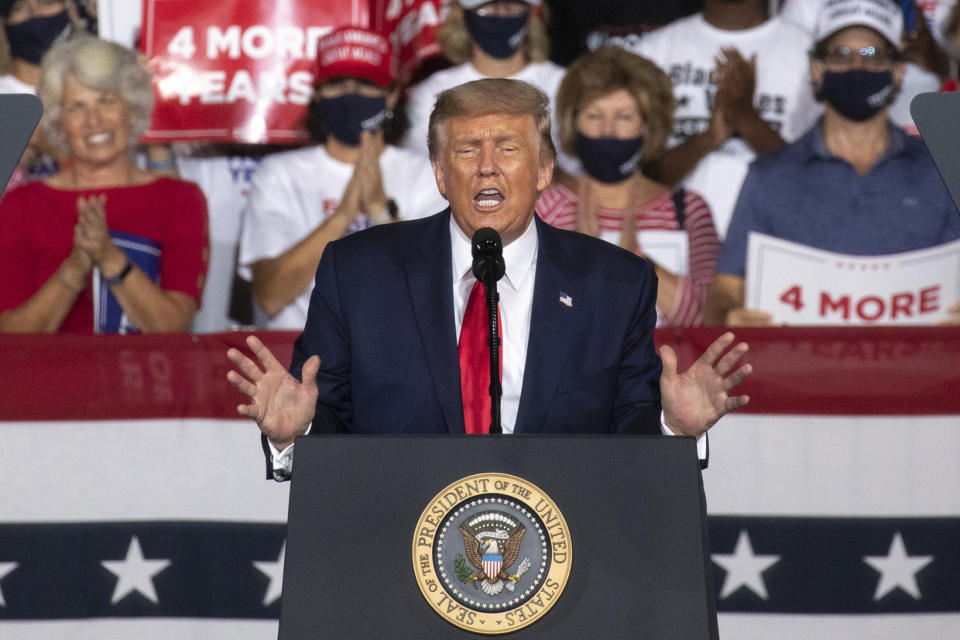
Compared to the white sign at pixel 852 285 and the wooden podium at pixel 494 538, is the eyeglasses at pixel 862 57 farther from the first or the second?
the wooden podium at pixel 494 538

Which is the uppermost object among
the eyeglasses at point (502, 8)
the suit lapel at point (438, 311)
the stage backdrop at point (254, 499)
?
the eyeglasses at point (502, 8)

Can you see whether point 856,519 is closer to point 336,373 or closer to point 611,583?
point 336,373

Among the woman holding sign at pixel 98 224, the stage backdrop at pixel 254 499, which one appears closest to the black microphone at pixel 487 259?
the stage backdrop at pixel 254 499

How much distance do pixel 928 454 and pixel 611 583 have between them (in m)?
2.11

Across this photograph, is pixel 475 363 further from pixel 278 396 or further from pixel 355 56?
pixel 355 56

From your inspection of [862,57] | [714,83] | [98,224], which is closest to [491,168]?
[98,224]

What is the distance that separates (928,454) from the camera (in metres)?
3.33

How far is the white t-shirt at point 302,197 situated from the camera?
4.19 meters

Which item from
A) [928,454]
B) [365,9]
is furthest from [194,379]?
[928,454]

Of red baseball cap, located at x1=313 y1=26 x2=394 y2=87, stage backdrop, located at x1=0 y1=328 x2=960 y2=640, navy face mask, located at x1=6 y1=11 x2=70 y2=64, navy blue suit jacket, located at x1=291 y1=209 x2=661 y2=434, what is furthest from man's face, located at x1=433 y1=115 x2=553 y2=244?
navy face mask, located at x1=6 y1=11 x2=70 y2=64

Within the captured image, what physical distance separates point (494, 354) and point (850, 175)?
2771 mm

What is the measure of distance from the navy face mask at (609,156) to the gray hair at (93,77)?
1.51 meters

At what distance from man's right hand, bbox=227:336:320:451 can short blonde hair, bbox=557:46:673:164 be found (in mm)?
2409

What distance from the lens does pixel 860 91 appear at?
165 inches
